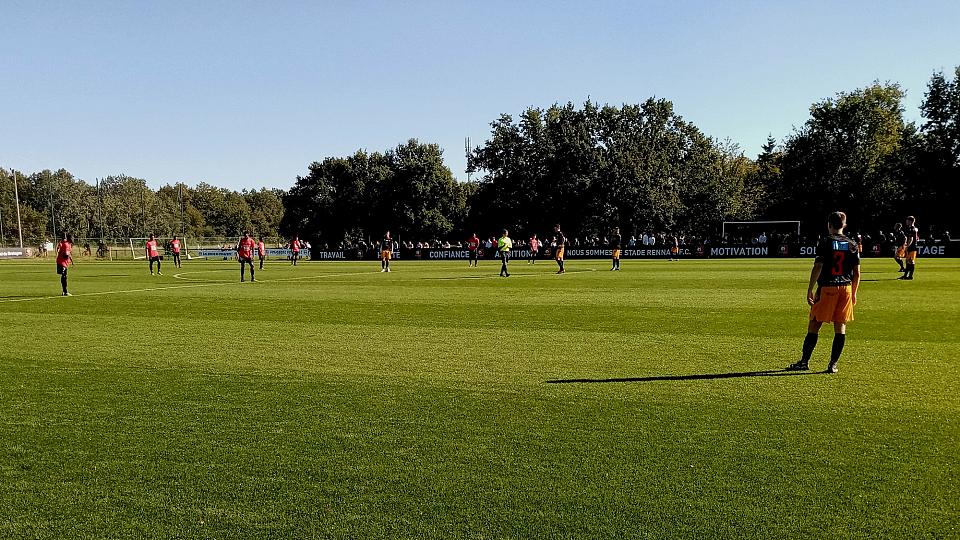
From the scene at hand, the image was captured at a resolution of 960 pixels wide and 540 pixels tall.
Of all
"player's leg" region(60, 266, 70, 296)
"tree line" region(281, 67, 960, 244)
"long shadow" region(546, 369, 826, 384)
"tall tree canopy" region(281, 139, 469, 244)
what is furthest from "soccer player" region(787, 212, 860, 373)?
"tall tree canopy" region(281, 139, 469, 244)

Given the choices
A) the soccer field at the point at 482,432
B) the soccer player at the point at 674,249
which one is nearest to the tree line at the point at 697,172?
the soccer player at the point at 674,249

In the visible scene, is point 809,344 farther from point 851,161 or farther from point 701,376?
point 851,161

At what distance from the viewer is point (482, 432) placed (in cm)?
596

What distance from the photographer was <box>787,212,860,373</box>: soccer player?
8.08 m

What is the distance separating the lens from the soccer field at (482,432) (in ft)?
13.9

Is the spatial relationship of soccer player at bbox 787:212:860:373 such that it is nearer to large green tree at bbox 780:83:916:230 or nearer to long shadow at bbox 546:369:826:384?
long shadow at bbox 546:369:826:384

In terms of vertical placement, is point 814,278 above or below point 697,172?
below

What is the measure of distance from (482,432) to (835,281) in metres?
4.60

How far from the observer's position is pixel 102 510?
14.3ft

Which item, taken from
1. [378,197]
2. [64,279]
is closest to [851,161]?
[378,197]

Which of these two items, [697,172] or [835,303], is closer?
[835,303]

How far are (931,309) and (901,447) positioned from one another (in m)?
10.7

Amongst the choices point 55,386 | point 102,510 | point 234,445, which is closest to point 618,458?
point 234,445

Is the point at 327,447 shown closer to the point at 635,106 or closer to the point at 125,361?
the point at 125,361
